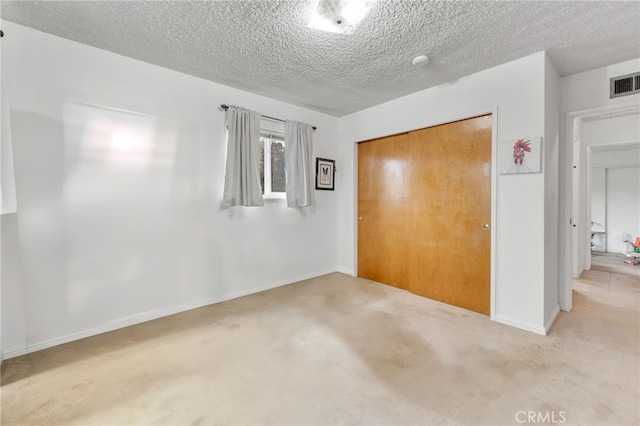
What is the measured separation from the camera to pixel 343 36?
2.11m

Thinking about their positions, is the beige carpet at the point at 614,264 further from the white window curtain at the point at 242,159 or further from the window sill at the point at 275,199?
the white window curtain at the point at 242,159

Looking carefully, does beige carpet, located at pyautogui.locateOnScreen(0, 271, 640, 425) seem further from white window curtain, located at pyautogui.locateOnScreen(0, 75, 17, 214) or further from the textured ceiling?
the textured ceiling

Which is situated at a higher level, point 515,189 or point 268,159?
point 268,159

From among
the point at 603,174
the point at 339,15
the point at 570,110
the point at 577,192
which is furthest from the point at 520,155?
the point at 603,174

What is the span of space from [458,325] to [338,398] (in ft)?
4.99

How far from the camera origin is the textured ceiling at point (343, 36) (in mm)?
1821

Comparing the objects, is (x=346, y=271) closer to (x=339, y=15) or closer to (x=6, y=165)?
(x=339, y=15)

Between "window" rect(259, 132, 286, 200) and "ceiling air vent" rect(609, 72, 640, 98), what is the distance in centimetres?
347

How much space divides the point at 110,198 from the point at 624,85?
15.9ft

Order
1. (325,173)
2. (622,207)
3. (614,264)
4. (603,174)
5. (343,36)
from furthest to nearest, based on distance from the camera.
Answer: (603,174), (622,207), (614,264), (325,173), (343,36)

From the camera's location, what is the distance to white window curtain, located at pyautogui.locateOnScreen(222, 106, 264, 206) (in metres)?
3.03

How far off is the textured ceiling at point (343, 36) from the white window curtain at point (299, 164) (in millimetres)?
825

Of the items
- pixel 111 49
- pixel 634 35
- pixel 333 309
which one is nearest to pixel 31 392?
pixel 333 309

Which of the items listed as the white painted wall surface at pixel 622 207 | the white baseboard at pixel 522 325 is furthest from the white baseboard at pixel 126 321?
the white painted wall surface at pixel 622 207
